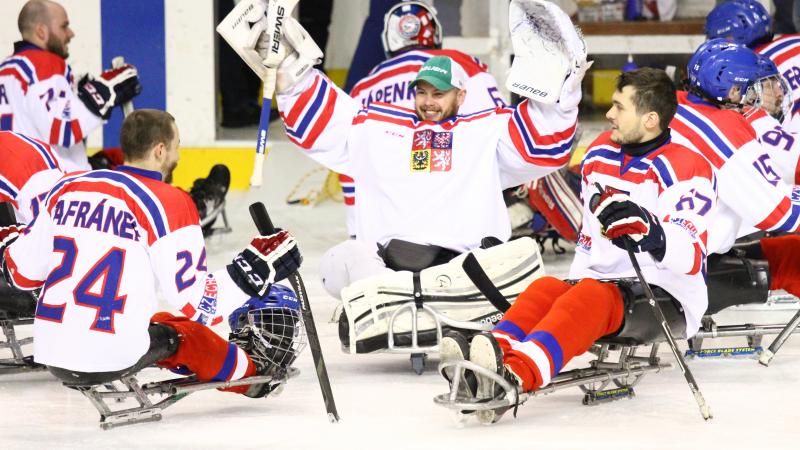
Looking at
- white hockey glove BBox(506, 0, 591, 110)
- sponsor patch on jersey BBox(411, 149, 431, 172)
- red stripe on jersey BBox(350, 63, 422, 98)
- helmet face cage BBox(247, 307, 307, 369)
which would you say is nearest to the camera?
helmet face cage BBox(247, 307, 307, 369)

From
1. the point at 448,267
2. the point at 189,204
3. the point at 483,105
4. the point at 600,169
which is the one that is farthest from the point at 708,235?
the point at 483,105

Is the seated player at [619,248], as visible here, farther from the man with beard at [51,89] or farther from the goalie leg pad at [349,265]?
the man with beard at [51,89]

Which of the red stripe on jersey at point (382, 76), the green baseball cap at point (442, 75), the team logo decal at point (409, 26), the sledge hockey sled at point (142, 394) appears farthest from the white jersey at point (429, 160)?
the team logo decal at point (409, 26)

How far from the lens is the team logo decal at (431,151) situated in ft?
15.9

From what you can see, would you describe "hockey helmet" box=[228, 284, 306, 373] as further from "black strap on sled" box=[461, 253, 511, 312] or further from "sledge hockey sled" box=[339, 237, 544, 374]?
"black strap on sled" box=[461, 253, 511, 312]

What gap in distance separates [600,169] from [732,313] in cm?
148

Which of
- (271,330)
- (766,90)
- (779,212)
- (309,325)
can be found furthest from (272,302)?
(766,90)

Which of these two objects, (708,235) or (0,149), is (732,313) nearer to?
(708,235)

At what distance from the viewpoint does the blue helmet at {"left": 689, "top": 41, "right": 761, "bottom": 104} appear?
4773 mm

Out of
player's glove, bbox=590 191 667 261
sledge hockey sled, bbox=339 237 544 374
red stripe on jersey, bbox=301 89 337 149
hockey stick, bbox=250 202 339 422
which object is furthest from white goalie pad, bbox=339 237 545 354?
player's glove, bbox=590 191 667 261

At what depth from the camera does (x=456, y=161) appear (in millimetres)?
4844

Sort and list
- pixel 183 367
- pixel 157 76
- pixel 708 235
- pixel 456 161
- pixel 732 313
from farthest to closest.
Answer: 1. pixel 157 76
2. pixel 732 313
3. pixel 456 161
4. pixel 708 235
5. pixel 183 367

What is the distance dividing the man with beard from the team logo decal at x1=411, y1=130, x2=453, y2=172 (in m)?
2.07

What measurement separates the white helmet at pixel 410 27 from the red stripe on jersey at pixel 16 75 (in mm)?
1515
